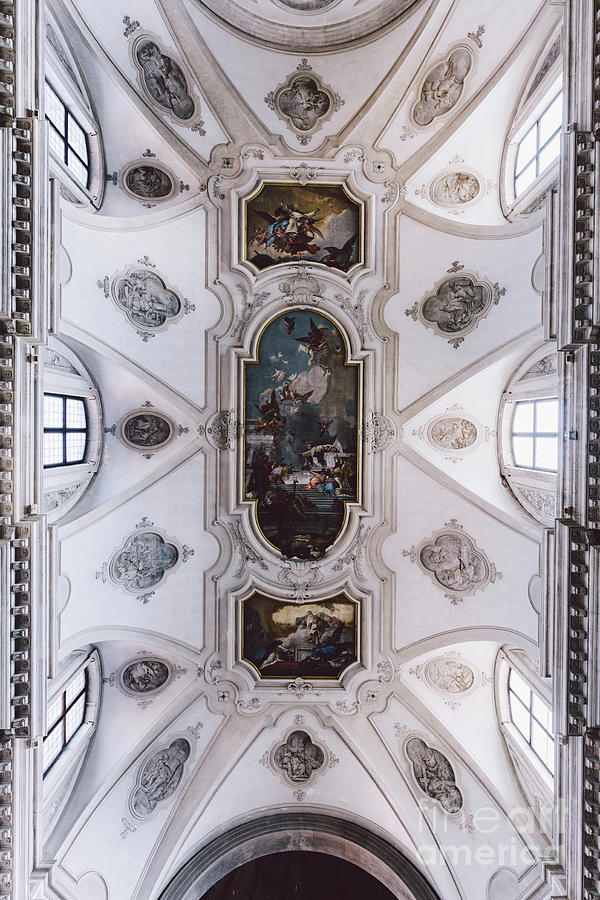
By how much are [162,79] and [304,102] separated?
2993mm

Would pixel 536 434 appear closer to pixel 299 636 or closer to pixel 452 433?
pixel 452 433

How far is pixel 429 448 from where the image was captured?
11.9m

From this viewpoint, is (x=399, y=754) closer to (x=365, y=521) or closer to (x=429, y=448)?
(x=365, y=521)

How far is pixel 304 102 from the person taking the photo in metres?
10.7

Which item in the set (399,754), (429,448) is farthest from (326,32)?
(399,754)

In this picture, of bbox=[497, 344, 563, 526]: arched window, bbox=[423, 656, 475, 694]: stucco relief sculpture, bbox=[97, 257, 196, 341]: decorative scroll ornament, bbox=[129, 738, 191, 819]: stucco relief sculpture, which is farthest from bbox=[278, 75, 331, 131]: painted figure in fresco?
bbox=[129, 738, 191, 819]: stucco relief sculpture

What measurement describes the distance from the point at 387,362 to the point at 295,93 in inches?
242

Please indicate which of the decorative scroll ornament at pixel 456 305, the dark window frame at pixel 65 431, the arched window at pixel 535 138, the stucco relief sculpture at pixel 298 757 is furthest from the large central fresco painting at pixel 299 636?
the arched window at pixel 535 138

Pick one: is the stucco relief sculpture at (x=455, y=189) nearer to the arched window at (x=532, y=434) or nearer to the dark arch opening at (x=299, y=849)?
the arched window at (x=532, y=434)

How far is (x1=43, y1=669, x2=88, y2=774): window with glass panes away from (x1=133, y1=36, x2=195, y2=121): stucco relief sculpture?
12541 mm

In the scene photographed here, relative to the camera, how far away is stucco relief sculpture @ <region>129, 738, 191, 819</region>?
36.9ft

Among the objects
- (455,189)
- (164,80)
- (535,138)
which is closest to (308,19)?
(164,80)

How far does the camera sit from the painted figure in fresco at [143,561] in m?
11.1

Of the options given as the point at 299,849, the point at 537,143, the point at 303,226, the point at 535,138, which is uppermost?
the point at 535,138
